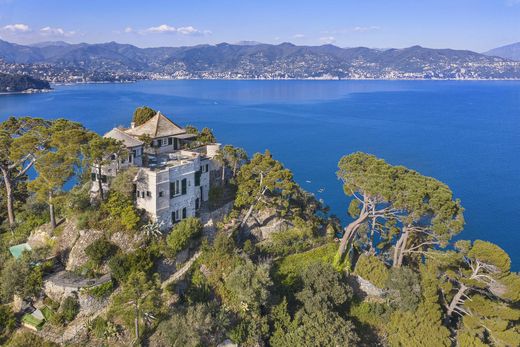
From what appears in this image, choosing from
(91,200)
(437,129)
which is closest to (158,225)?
(91,200)

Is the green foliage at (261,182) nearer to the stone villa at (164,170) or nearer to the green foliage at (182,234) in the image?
the stone villa at (164,170)

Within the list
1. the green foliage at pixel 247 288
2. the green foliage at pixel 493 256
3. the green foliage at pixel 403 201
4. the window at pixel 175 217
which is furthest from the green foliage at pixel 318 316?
the window at pixel 175 217

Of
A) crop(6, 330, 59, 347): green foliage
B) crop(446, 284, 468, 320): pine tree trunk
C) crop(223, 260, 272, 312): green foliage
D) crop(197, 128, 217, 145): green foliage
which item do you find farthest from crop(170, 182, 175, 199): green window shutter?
crop(446, 284, 468, 320): pine tree trunk

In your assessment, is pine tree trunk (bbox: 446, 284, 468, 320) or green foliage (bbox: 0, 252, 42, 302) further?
pine tree trunk (bbox: 446, 284, 468, 320)

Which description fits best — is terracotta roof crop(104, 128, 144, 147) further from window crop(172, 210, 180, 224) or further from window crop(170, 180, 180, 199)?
window crop(172, 210, 180, 224)

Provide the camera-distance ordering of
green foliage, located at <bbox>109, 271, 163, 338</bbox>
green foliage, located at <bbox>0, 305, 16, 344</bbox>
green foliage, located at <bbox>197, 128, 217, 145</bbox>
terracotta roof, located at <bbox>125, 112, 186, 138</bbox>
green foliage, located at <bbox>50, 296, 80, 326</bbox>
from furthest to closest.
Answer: green foliage, located at <bbox>197, 128, 217, 145</bbox>
terracotta roof, located at <bbox>125, 112, 186, 138</bbox>
green foliage, located at <bbox>0, 305, 16, 344</bbox>
green foliage, located at <bbox>50, 296, 80, 326</bbox>
green foliage, located at <bbox>109, 271, 163, 338</bbox>

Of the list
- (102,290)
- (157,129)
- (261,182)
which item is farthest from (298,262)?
(157,129)
